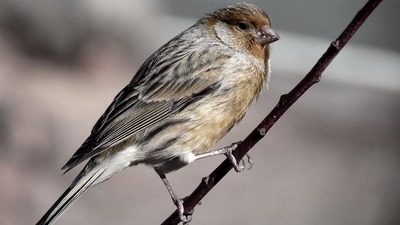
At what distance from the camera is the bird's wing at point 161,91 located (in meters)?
4.32

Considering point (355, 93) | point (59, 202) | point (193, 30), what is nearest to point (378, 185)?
point (355, 93)

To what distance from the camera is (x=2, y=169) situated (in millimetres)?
7609

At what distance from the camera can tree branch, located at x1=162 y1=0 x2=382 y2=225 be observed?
2.82 m

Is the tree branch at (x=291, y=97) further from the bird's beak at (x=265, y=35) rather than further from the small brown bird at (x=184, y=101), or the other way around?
the bird's beak at (x=265, y=35)

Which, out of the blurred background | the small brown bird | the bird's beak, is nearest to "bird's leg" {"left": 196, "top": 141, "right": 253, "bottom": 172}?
the small brown bird

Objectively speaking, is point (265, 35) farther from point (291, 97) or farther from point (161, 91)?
point (291, 97)

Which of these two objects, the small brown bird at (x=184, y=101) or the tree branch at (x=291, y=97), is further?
the small brown bird at (x=184, y=101)

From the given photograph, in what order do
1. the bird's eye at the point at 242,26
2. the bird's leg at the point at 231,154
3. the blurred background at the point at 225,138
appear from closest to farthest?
the bird's leg at the point at 231,154
the bird's eye at the point at 242,26
the blurred background at the point at 225,138

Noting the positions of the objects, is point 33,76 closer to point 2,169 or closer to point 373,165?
point 2,169

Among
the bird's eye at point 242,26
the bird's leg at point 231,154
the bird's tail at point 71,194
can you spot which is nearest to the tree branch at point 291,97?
the bird's leg at point 231,154

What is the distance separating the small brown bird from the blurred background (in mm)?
3087

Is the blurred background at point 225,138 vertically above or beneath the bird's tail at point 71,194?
beneath

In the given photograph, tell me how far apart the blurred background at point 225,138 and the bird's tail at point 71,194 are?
10.9ft

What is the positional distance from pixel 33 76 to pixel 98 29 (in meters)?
0.77
